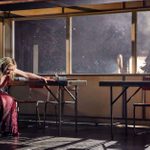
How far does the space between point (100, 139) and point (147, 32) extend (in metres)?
3.04

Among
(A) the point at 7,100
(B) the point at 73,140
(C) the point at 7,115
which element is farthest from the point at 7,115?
(B) the point at 73,140

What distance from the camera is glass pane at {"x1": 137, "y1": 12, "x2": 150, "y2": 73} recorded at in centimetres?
865

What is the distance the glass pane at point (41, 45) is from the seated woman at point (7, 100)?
297 cm

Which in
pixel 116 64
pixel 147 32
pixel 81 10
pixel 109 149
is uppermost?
pixel 81 10

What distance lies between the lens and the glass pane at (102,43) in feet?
29.1

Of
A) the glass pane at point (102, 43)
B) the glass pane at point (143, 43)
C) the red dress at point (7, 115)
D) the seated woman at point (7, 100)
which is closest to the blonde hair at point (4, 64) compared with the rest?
the seated woman at point (7, 100)

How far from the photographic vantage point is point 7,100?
6.54 m

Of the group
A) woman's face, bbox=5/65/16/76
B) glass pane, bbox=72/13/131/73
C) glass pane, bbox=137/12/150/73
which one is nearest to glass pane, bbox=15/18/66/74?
glass pane, bbox=72/13/131/73

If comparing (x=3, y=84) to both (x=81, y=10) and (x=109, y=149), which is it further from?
(x=81, y=10)

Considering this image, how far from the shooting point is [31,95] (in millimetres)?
9703

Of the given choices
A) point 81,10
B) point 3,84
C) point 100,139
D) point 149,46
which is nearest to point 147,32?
point 149,46

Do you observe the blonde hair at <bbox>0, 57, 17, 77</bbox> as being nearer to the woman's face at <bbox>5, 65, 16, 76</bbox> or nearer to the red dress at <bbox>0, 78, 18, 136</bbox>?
the woman's face at <bbox>5, 65, 16, 76</bbox>

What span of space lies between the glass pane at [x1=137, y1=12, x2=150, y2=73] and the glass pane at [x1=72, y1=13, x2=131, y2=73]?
217 mm

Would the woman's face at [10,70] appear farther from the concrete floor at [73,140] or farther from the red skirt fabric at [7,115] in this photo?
the concrete floor at [73,140]
